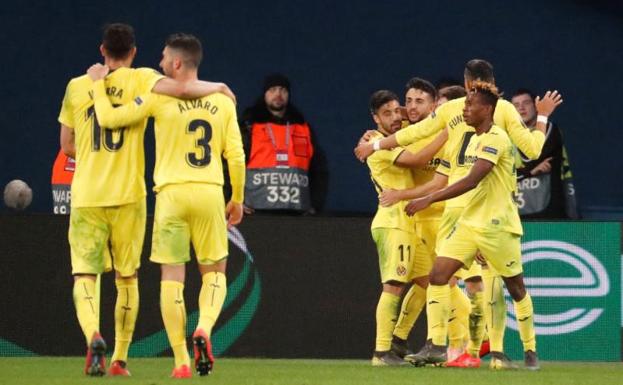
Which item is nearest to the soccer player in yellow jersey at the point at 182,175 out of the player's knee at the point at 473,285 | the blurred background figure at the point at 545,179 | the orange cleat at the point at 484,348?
the player's knee at the point at 473,285

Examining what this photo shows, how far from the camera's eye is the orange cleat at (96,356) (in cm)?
1125

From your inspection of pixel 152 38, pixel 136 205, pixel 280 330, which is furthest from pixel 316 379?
pixel 152 38

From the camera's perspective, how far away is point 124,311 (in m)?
11.8

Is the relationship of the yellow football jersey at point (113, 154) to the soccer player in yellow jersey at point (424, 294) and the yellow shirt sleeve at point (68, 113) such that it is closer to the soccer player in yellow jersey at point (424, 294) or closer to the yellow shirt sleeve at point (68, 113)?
the yellow shirt sleeve at point (68, 113)

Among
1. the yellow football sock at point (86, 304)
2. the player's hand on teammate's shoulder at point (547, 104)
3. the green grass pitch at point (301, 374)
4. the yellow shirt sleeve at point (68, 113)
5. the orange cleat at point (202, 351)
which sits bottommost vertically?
the green grass pitch at point (301, 374)

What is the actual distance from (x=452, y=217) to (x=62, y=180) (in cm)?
412

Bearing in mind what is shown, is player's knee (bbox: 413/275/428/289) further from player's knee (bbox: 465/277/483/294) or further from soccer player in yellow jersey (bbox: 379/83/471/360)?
player's knee (bbox: 465/277/483/294)

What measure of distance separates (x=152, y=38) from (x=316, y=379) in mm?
7351

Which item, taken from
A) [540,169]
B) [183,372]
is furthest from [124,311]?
[540,169]

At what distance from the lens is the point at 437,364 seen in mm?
13453

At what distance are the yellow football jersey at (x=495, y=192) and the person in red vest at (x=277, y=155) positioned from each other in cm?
380

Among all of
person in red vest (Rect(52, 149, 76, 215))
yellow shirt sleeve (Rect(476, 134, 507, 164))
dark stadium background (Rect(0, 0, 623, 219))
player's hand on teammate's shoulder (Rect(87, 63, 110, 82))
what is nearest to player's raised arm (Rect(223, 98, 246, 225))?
player's hand on teammate's shoulder (Rect(87, 63, 110, 82))

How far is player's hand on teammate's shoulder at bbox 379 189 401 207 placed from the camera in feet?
44.4

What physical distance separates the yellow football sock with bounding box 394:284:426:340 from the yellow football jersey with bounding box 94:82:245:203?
2886 mm
